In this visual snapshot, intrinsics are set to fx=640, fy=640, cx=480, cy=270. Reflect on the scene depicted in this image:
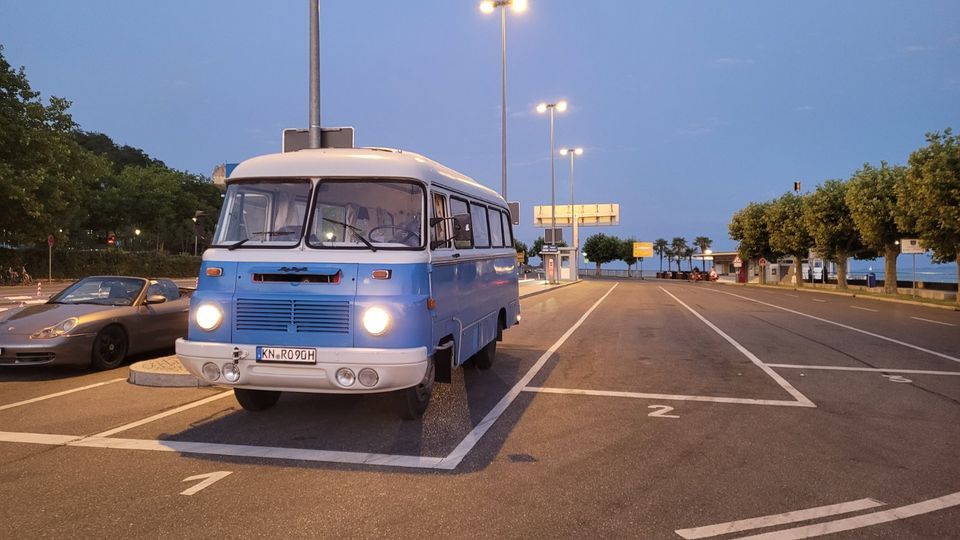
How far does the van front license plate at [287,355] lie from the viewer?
5.39m

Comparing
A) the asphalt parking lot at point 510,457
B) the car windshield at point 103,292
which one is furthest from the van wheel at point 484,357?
the car windshield at point 103,292

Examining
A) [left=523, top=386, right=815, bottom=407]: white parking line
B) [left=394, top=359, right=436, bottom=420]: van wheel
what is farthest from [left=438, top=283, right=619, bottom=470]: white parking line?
[left=394, top=359, right=436, bottom=420]: van wheel

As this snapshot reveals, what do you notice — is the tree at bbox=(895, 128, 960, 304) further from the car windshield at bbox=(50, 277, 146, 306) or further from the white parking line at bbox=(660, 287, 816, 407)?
the car windshield at bbox=(50, 277, 146, 306)

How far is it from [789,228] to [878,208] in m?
17.9

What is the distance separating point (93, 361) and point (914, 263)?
37051 millimetres

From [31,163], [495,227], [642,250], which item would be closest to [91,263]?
[31,163]

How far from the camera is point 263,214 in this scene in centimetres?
601

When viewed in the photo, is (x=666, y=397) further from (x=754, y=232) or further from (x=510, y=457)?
(x=754, y=232)

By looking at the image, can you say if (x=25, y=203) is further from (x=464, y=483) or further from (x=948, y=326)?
(x=948, y=326)

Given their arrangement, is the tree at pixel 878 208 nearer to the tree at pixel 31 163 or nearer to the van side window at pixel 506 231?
the van side window at pixel 506 231

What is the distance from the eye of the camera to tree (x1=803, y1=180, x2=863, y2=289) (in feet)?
146

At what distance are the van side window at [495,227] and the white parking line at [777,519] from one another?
5.62 metres

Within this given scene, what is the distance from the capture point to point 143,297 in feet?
33.8

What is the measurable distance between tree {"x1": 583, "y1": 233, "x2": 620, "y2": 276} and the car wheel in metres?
127
